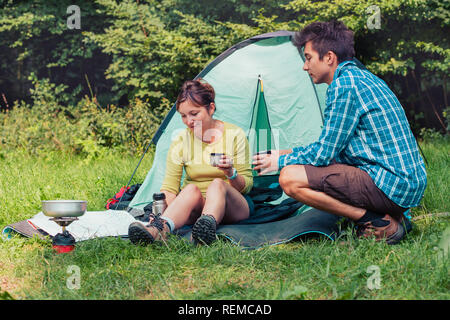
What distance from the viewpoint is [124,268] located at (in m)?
2.29

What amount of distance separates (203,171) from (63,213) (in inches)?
38.3

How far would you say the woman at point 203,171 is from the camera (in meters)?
2.77

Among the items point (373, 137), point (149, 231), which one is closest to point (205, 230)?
point (149, 231)

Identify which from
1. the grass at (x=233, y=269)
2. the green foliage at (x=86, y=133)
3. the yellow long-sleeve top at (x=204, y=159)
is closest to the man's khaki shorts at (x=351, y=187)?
the grass at (x=233, y=269)

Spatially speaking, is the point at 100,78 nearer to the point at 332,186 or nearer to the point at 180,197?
the point at 180,197

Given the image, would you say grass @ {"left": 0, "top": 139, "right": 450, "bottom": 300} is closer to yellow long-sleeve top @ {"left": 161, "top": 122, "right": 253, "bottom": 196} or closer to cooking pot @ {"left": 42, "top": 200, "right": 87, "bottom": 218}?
cooking pot @ {"left": 42, "top": 200, "right": 87, "bottom": 218}

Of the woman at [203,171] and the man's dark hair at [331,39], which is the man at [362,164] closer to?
the man's dark hair at [331,39]

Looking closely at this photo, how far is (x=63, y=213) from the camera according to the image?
2.59 meters

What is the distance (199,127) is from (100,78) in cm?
666

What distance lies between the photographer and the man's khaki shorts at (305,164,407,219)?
249cm

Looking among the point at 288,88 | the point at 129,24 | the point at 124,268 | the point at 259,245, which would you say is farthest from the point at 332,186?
the point at 129,24

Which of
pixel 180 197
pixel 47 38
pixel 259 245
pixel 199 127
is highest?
pixel 47 38

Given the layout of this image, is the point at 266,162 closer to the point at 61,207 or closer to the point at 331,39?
the point at 331,39

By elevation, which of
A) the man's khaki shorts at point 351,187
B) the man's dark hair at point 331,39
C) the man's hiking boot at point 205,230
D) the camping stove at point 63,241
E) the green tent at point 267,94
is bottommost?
the camping stove at point 63,241
